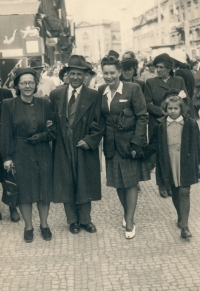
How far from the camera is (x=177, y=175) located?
5301 millimetres

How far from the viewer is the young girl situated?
521 centimetres

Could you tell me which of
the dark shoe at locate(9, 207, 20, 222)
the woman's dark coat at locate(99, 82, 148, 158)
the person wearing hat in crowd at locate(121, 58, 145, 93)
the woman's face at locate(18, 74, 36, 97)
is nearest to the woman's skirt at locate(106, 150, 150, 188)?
the woman's dark coat at locate(99, 82, 148, 158)

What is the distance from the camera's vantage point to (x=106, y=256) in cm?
479

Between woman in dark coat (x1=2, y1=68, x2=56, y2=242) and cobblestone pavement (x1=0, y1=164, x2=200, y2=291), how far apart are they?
0.37m

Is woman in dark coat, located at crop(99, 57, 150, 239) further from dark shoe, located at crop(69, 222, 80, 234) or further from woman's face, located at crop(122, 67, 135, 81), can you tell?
woman's face, located at crop(122, 67, 135, 81)

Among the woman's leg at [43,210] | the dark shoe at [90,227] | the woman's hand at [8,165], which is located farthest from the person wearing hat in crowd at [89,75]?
the dark shoe at [90,227]

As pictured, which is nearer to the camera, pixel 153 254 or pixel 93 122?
pixel 153 254

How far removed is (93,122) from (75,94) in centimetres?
37

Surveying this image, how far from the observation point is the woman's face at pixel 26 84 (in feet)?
16.7

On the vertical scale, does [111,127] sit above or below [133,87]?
below

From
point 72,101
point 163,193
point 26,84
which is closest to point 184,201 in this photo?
point 72,101

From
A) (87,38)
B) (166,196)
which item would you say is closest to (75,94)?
(166,196)

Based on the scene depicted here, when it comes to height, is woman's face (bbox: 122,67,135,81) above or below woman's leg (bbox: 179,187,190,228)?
above

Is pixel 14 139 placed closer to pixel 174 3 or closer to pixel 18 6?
pixel 18 6
